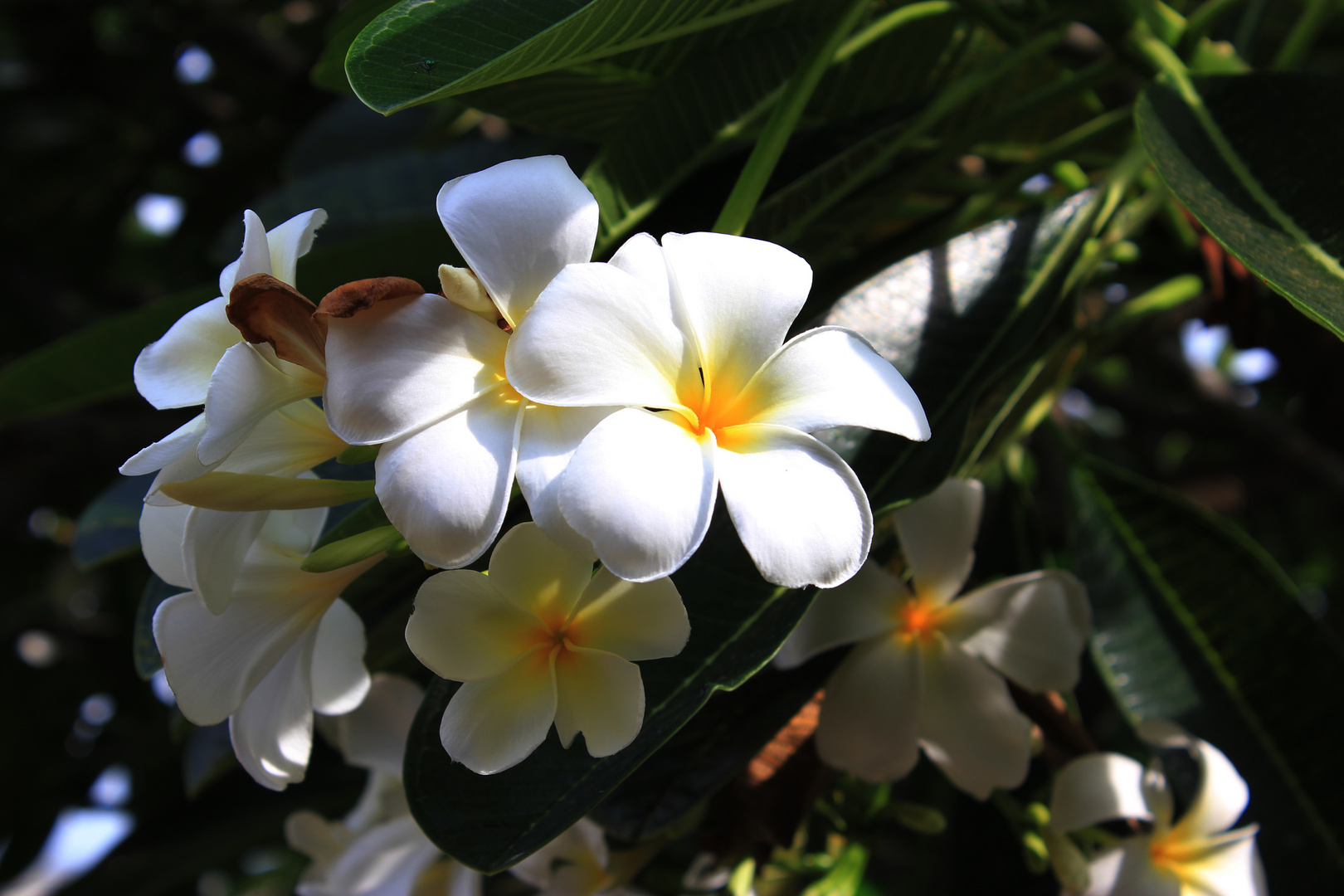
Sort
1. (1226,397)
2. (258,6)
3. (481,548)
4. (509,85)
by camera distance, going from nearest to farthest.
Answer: (481,548)
(509,85)
(1226,397)
(258,6)

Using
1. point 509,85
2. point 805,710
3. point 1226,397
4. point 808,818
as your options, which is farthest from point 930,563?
point 1226,397

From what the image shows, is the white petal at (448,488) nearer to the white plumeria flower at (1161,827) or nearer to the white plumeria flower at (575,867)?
the white plumeria flower at (575,867)

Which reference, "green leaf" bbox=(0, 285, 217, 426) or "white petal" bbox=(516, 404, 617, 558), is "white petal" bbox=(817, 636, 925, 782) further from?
"green leaf" bbox=(0, 285, 217, 426)

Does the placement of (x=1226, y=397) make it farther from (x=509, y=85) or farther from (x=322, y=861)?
(x=322, y=861)

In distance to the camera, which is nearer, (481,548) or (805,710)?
(481,548)

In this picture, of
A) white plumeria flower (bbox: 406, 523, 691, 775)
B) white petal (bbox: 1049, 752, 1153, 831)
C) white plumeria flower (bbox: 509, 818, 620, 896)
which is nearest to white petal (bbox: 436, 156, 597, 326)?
white plumeria flower (bbox: 406, 523, 691, 775)

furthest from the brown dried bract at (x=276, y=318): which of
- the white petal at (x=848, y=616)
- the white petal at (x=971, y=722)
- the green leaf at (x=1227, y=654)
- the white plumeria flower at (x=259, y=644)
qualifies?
the green leaf at (x=1227, y=654)

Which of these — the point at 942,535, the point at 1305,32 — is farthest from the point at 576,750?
the point at 1305,32
